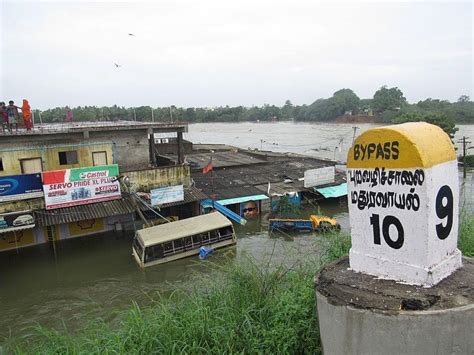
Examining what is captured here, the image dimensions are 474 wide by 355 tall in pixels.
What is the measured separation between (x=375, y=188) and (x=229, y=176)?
2408cm

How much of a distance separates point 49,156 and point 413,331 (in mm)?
18595

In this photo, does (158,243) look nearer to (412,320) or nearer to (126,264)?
(126,264)

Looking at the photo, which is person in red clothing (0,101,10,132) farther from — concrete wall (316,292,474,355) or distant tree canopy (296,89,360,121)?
distant tree canopy (296,89,360,121)

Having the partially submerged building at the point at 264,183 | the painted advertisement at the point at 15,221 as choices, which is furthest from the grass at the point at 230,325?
the partially submerged building at the point at 264,183

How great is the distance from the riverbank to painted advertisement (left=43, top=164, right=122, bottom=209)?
11987 millimetres

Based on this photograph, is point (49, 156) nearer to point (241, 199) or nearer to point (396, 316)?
point (241, 199)

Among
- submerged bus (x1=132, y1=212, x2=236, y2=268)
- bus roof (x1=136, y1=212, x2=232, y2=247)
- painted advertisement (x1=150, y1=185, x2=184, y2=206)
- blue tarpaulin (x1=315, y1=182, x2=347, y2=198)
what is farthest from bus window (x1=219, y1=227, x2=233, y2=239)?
blue tarpaulin (x1=315, y1=182, x2=347, y2=198)

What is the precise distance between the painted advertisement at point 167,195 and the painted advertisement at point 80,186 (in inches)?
67.9

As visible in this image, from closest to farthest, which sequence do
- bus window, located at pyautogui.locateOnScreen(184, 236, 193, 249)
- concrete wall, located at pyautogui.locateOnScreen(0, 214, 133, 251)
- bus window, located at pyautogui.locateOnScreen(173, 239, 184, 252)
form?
1. bus window, located at pyautogui.locateOnScreen(173, 239, 184, 252)
2. bus window, located at pyautogui.locateOnScreen(184, 236, 193, 249)
3. concrete wall, located at pyautogui.locateOnScreen(0, 214, 133, 251)

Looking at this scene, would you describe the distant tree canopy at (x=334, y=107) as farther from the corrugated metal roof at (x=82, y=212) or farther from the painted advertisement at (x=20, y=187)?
the painted advertisement at (x=20, y=187)

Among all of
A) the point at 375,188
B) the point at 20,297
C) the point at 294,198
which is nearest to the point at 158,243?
the point at 20,297

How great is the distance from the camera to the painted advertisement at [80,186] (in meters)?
17.0

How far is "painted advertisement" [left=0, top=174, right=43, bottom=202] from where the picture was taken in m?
Result: 16.3

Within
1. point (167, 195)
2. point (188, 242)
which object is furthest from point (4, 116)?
point (188, 242)
